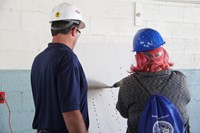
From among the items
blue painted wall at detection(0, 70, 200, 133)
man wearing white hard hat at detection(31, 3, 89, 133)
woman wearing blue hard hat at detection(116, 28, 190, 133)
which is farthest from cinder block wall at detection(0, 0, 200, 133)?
woman wearing blue hard hat at detection(116, 28, 190, 133)

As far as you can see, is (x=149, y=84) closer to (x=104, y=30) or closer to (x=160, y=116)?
(x=160, y=116)

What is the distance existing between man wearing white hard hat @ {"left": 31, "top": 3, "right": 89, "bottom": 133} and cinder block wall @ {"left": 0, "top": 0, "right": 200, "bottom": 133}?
559mm

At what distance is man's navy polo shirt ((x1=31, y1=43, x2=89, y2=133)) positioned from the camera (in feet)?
5.10

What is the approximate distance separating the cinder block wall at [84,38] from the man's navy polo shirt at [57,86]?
2.01 ft

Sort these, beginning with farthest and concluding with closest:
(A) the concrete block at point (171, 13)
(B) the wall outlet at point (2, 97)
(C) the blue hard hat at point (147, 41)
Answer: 1. (A) the concrete block at point (171, 13)
2. (B) the wall outlet at point (2, 97)
3. (C) the blue hard hat at point (147, 41)

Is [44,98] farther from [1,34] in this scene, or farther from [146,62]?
[1,34]

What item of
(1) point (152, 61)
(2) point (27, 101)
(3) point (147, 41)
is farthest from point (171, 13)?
(2) point (27, 101)

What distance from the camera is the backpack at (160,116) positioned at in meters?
1.54

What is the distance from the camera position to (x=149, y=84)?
159 cm

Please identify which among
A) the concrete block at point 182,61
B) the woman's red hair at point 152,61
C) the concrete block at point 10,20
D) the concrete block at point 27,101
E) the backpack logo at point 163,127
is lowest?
the concrete block at point 27,101

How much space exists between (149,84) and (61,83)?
1.51ft

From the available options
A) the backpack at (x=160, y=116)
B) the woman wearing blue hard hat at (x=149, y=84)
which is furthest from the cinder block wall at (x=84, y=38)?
the backpack at (x=160, y=116)

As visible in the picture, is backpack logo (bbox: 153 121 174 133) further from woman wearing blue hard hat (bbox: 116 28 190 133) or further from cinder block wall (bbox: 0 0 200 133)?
cinder block wall (bbox: 0 0 200 133)

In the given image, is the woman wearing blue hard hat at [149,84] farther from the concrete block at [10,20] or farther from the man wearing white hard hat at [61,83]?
the concrete block at [10,20]
